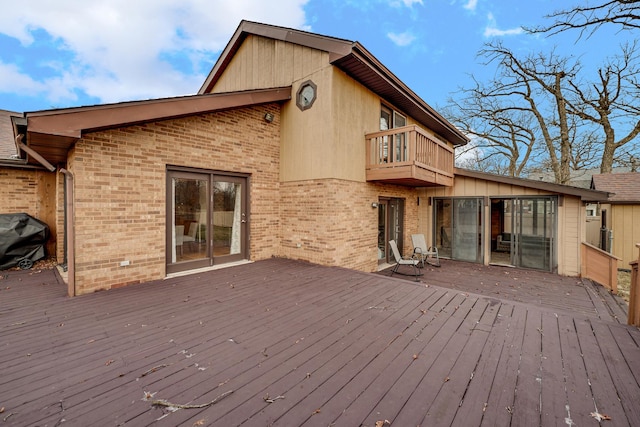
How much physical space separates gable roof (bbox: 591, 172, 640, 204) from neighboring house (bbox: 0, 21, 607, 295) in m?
4.52

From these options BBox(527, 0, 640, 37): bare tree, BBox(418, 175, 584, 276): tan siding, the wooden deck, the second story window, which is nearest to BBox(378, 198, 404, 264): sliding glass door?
BBox(418, 175, 584, 276): tan siding

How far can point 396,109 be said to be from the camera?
340 inches

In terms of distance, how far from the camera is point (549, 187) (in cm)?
771

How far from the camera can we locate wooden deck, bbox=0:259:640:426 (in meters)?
1.84

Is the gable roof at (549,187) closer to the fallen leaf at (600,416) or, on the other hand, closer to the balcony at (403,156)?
the balcony at (403,156)

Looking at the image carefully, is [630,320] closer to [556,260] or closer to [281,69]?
[556,260]

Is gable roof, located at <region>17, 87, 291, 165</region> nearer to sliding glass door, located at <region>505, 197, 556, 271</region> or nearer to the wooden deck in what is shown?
the wooden deck

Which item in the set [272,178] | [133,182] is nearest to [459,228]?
[272,178]

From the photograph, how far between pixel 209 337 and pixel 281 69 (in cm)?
696

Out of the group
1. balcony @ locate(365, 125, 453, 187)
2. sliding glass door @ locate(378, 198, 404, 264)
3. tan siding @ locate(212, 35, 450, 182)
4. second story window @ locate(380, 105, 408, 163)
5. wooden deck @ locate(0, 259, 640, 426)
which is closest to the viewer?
wooden deck @ locate(0, 259, 640, 426)

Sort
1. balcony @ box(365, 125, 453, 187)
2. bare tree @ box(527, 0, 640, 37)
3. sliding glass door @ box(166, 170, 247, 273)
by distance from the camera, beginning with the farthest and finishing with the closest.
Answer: bare tree @ box(527, 0, 640, 37) → balcony @ box(365, 125, 453, 187) → sliding glass door @ box(166, 170, 247, 273)

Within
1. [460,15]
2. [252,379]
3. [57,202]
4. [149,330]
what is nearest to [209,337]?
[149,330]

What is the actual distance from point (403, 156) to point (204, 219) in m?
5.33

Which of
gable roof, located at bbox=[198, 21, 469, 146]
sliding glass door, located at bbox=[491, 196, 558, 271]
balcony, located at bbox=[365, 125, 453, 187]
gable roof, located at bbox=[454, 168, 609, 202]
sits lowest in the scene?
sliding glass door, located at bbox=[491, 196, 558, 271]
